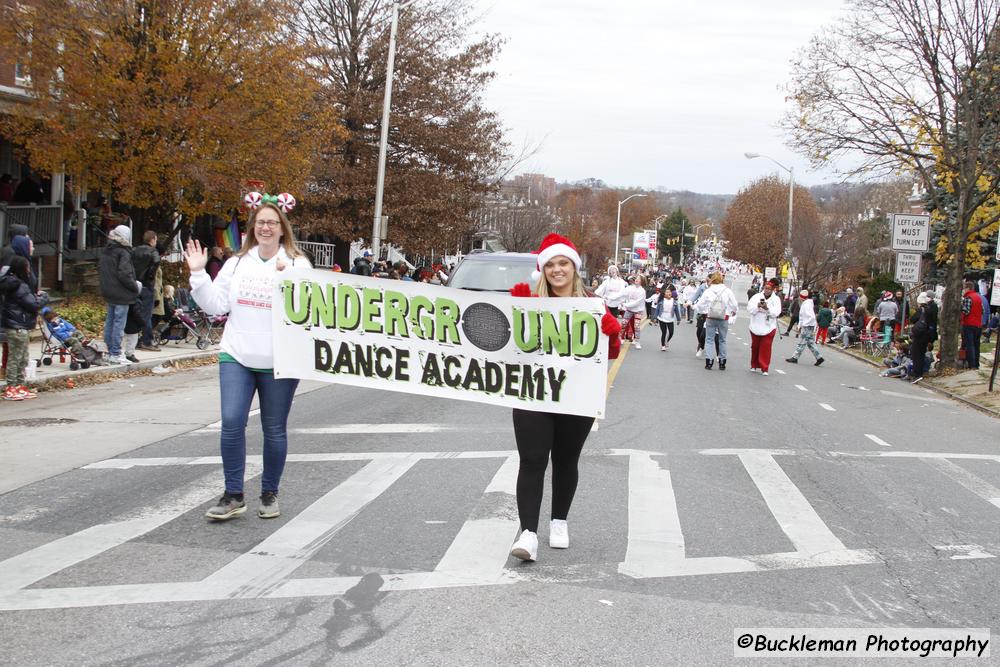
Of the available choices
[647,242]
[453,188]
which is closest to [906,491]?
[453,188]

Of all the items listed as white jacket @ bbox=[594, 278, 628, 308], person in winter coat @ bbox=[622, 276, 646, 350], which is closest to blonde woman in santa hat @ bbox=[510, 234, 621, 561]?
white jacket @ bbox=[594, 278, 628, 308]

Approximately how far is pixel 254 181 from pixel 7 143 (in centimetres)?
787

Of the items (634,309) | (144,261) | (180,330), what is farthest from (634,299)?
(144,261)

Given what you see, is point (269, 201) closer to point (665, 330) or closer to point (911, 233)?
point (665, 330)

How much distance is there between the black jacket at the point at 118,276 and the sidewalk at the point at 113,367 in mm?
1019

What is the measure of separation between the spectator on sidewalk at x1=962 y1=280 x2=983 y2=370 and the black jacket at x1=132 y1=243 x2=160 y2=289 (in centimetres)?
1640

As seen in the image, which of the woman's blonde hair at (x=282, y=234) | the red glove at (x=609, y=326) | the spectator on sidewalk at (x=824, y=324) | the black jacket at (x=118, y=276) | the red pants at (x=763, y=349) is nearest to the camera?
the red glove at (x=609, y=326)

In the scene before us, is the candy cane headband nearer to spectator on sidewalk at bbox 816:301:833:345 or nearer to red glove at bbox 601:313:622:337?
red glove at bbox 601:313:622:337

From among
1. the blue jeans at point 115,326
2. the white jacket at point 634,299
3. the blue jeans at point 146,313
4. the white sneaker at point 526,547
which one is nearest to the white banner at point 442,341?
the white sneaker at point 526,547

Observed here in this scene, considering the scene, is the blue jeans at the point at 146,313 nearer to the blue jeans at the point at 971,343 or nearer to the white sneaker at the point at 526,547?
the white sneaker at the point at 526,547

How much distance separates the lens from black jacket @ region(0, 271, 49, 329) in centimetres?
1162

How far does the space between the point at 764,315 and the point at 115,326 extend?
36.6 feet

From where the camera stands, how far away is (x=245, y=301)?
627 centimetres

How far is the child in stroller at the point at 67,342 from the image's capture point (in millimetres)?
13656
